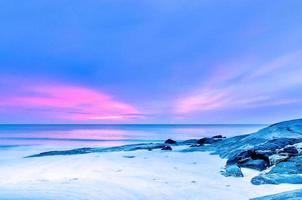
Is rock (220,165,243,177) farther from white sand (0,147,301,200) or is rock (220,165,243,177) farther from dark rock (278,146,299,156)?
dark rock (278,146,299,156)

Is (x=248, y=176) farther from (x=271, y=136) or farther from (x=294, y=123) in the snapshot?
(x=294, y=123)

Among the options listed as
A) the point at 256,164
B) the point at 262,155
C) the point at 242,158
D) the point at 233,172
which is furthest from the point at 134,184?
the point at 262,155

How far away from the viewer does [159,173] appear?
408 inches

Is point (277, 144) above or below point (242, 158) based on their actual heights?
above

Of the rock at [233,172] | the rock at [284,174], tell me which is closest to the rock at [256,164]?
the rock at [284,174]

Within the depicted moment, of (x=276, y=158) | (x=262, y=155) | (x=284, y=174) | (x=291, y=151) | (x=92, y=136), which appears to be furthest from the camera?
(x=92, y=136)

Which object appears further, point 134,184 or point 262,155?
point 262,155

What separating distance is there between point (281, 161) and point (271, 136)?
18.1ft

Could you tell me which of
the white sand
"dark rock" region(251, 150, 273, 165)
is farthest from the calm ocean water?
"dark rock" region(251, 150, 273, 165)

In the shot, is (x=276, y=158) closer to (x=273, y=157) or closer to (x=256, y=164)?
(x=273, y=157)

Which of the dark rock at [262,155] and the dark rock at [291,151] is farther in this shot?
the dark rock at [262,155]

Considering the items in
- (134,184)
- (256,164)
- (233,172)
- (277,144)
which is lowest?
(134,184)

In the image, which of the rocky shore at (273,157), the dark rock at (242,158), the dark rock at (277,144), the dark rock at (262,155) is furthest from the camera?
the dark rock at (277,144)

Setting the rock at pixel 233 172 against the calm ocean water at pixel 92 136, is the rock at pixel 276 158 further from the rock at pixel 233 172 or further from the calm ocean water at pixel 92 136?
the calm ocean water at pixel 92 136
